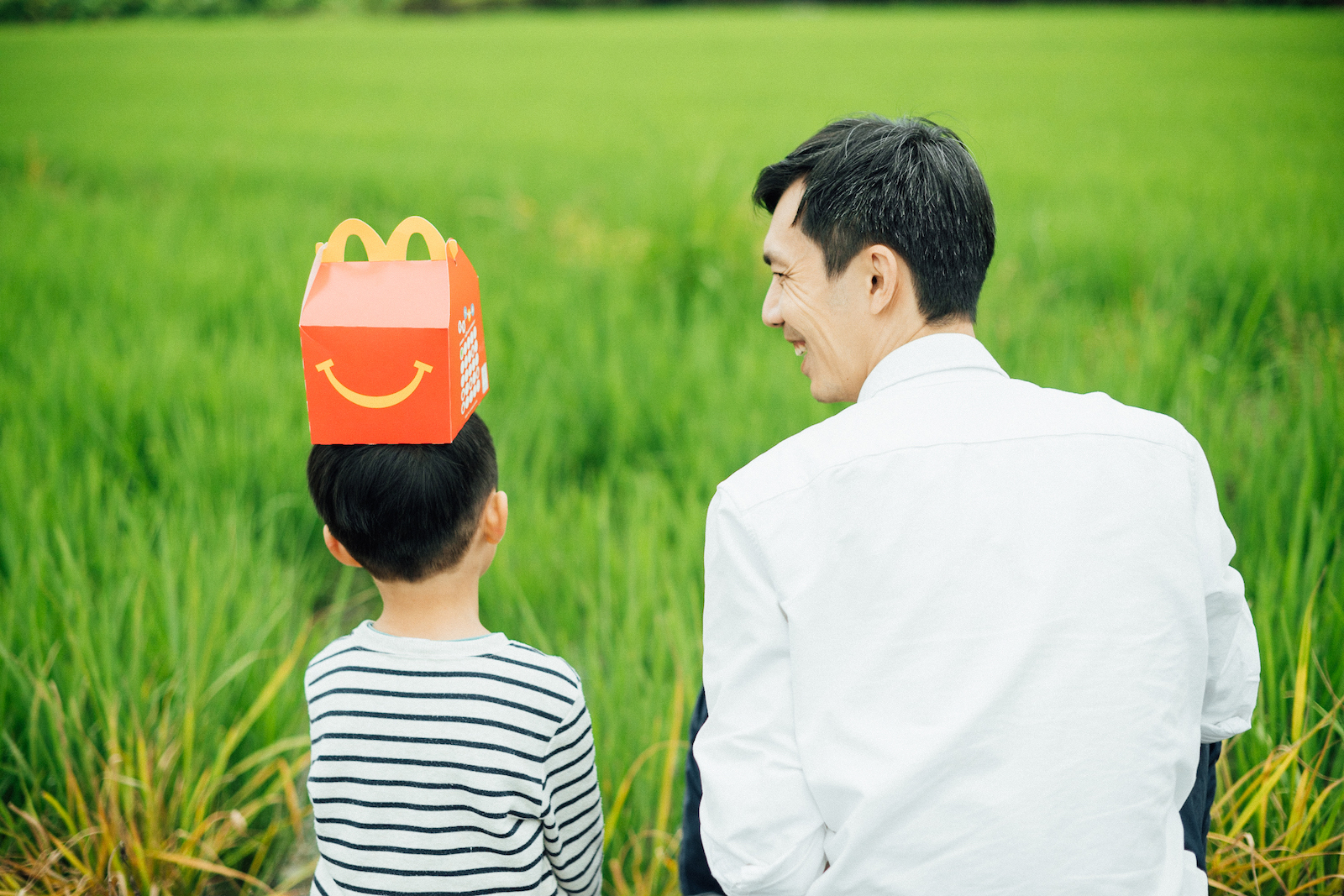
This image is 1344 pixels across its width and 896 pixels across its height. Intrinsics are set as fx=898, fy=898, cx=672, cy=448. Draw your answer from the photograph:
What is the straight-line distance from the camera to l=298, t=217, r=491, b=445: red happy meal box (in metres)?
1.13

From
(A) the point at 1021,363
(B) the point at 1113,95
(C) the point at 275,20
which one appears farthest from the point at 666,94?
(C) the point at 275,20

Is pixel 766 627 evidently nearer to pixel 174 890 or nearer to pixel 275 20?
pixel 174 890

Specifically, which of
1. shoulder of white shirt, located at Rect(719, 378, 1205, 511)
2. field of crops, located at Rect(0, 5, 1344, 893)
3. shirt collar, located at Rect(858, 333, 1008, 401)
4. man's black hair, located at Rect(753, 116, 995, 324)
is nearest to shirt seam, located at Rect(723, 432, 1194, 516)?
shoulder of white shirt, located at Rect(719, 378, 1205, 511)

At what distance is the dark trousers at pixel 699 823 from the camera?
1155mm

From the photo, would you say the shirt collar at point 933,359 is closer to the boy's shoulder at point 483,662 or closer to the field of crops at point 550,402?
the boy's shoulder at point 483,662

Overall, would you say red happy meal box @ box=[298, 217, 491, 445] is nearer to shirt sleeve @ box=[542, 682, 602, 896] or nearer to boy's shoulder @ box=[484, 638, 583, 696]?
boy's shoulder @ box=[484, 638, 583, 696]

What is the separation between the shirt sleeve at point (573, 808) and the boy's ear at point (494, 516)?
254 millimetres

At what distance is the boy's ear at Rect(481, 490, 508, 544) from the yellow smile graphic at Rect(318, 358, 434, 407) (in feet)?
0.59

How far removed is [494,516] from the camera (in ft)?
4.00

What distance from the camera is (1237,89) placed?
28.4ft

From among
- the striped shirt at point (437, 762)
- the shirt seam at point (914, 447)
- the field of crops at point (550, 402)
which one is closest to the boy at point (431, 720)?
the striped shirt at point (437, 762)

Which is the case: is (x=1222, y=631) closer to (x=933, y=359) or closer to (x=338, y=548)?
(x=933, y=359)

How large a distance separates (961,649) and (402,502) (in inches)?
26.9

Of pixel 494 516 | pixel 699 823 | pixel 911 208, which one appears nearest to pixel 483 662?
pixel 494 516
